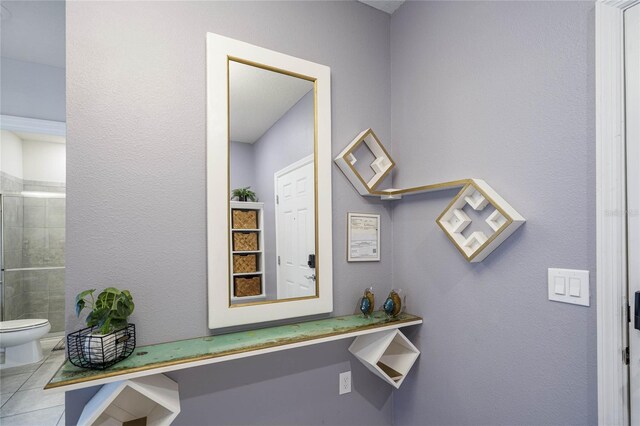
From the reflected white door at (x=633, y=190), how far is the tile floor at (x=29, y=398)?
3116mm

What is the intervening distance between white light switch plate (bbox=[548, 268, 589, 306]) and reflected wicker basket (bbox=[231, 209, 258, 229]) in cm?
119

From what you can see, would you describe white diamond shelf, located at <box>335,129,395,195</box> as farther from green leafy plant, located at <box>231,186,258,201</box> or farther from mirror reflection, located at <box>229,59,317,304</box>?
green leafy plant, located at <box>231,186,258,201</box>

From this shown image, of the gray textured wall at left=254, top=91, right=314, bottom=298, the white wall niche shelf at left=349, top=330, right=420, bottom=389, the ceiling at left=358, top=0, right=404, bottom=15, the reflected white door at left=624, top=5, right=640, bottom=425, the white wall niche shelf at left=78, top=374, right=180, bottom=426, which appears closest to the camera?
the reflected white door at left=624, top=5, right=640, bottom=425

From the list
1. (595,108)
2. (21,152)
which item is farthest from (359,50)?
(21,152)

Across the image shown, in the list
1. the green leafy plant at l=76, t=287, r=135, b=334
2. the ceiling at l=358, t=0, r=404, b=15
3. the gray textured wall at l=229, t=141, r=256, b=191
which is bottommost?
the green leafy plant at l=76, t=287, r=135, b=334

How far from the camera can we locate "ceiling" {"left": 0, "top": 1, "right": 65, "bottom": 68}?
1965 millimetres

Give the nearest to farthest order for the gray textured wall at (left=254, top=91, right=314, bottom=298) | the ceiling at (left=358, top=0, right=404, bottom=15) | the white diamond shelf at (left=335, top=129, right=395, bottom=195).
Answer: the gray textured wall at (left=254, top=91, right=314, bottom=298)
the white diamond shelf at (left=335, top=129, right=395, bottom=195)
the ceiling at (left=358, top=0, right=404, bottom=15)

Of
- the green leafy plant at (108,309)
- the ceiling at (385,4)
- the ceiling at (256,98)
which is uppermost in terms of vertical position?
the ceiling at (385,4)

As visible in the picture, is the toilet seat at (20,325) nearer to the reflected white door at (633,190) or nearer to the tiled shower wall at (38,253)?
the tiled shower wall at (38,253)

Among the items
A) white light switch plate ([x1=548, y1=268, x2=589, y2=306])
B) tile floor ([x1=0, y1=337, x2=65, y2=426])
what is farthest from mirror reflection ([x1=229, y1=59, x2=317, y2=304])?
tile floor ([x1=0, y1=337, x2=65, y2=426])

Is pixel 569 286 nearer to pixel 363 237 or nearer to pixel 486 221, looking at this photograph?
pixel 486 221

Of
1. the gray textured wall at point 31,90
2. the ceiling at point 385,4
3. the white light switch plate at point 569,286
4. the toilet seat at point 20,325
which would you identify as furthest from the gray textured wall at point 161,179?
the toilet seat at point 20,325

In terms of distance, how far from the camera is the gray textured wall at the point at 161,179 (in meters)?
1.28

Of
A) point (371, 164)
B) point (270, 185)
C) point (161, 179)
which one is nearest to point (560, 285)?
point (371, 164)
